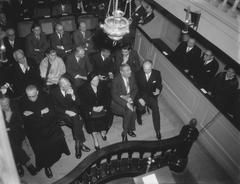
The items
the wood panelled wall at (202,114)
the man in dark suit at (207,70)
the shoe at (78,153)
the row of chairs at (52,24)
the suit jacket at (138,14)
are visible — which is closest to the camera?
the wood panelled wall at (202,114)

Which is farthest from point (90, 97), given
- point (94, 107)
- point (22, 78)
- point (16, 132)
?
point (22, 78)

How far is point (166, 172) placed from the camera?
12.3ft

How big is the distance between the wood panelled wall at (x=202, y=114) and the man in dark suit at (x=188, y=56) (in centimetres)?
21

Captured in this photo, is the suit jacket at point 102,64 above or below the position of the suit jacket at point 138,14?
below

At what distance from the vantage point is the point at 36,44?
6.95 metres

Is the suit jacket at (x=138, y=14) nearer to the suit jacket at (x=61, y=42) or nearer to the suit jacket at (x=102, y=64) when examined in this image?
the suit jacket at (x=102, y=64)

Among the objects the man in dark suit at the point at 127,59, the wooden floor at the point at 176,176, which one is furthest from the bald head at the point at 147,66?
the wooden floor at the point at 176,176

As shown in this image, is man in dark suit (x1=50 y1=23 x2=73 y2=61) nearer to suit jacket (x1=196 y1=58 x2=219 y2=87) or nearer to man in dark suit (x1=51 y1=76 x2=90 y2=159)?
man in dark suit (x1=51 y1=76 x2=90 y2=159)

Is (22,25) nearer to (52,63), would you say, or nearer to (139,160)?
(52,63)

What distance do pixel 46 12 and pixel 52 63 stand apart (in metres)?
3.33

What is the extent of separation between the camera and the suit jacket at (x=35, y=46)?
689 centimetres

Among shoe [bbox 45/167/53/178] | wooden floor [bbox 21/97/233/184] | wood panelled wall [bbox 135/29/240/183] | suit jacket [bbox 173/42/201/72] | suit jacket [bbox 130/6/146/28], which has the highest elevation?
suit jacket [bbox 130/6/146/28]

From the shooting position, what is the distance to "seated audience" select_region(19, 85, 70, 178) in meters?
4.78

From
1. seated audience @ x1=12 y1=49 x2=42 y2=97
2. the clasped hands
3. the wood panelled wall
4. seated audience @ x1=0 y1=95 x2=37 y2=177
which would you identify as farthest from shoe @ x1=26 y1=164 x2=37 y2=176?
the wood panelled wall
